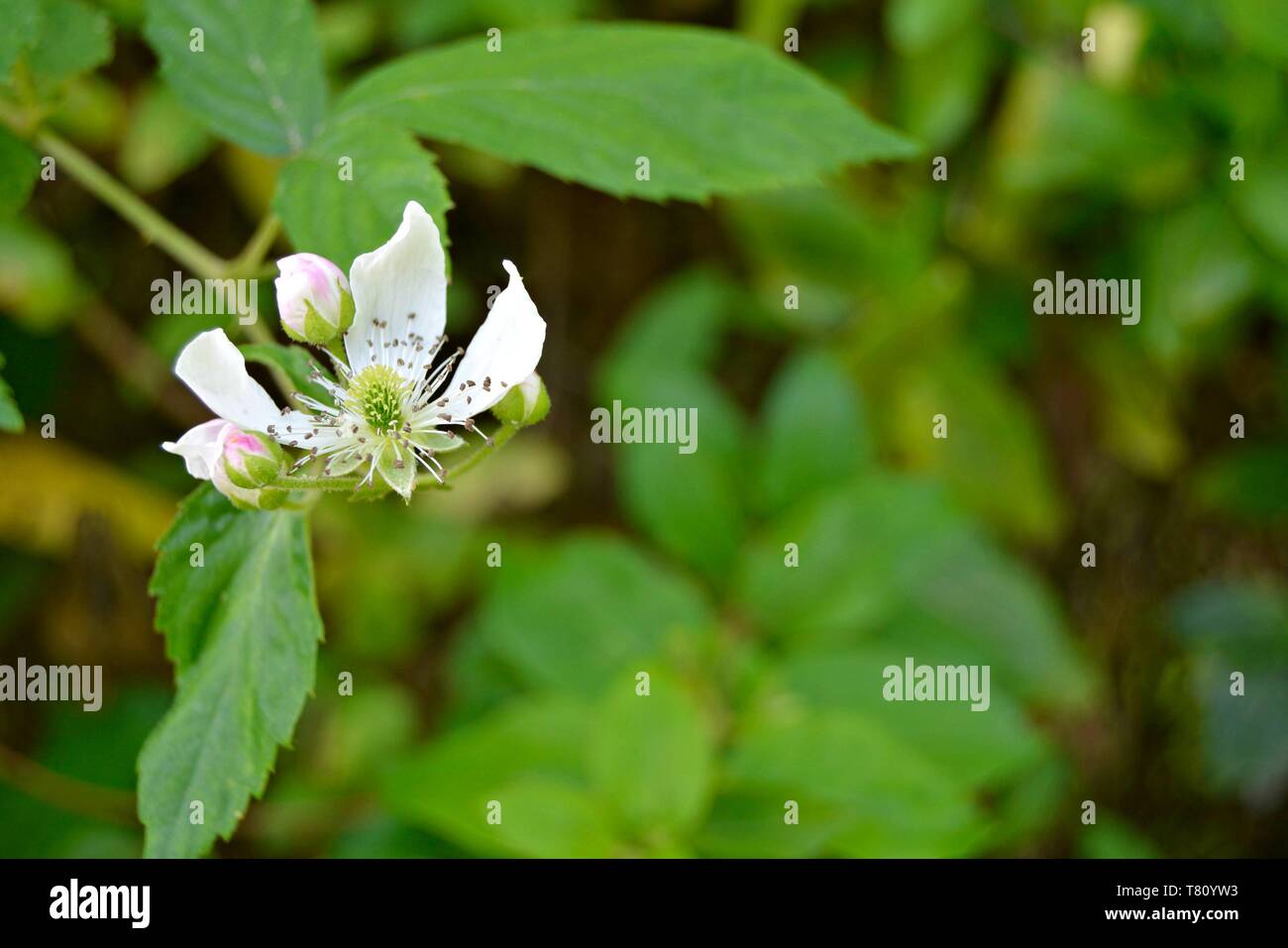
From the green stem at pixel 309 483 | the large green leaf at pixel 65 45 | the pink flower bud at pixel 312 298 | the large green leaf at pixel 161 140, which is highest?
the large green leaf at pixel 161 140

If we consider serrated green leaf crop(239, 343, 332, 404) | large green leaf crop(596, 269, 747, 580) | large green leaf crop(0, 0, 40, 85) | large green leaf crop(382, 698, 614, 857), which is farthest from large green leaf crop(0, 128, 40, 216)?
large green leaf crop(596, 269, 747, 580)

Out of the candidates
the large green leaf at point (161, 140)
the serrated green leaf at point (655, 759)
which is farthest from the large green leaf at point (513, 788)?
the large green leaf at point (161, 140)

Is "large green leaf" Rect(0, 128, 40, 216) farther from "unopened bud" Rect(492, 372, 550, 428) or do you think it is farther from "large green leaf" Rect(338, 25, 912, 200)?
"unopened bud" Rect(492, 372, 550, 428)

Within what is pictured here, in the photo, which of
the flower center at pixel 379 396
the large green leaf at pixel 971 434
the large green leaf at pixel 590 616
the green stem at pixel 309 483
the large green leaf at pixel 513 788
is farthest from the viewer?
the large green leaf at pixel 971 434

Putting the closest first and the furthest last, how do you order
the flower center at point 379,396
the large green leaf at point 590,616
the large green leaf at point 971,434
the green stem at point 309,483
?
1. the green stem at point 309,483
2. the flower center at point 379,396
3. the large green leaf at point 590,616
4. the large green leaf at point 971,434

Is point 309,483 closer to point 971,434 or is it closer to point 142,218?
point 142,218

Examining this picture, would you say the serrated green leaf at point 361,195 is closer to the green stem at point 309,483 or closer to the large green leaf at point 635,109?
the large green leaf at point 635,109

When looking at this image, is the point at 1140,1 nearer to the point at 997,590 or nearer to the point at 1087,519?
the point at 997,590
